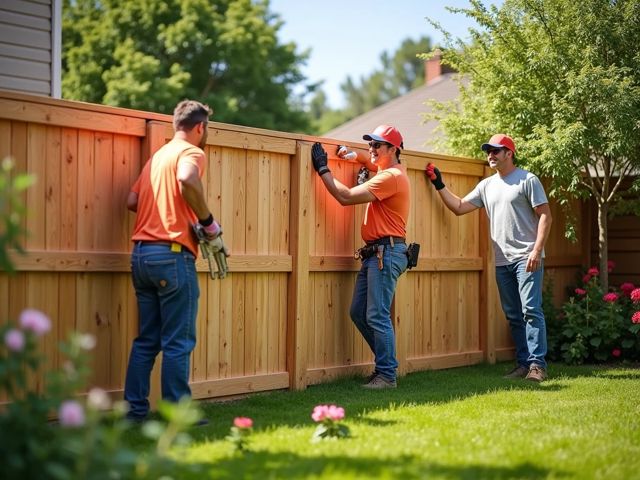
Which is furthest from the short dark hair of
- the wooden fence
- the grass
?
the grass

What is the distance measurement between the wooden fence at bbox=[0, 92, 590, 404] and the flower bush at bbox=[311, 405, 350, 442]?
1.50 meters

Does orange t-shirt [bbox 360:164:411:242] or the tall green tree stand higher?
the tall green tree

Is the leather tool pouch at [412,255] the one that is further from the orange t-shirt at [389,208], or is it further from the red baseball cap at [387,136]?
the red baseball cap at [387,136]

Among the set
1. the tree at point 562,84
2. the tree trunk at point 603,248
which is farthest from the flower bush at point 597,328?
the tree at point 562,84

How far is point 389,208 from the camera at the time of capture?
6867 millimetres

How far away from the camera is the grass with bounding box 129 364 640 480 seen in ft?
13.2

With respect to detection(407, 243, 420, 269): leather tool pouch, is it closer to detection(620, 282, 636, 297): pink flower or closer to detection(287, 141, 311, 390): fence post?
detection(287, 141, 311, 390): fence post

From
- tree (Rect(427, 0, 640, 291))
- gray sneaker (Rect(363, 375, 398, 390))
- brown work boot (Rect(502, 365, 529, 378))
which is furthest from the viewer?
tree (Rect(427, 0, 640, 291))

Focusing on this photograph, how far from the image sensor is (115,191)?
5469 mm

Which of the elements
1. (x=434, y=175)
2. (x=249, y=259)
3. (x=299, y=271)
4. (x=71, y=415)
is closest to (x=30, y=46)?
(x=249, y=259)

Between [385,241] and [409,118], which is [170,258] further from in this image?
[409,118]

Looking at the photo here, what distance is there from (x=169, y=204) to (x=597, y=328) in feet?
17.7

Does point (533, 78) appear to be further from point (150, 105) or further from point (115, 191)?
point (150, 105)

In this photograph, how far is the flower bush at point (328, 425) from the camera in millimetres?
4590
